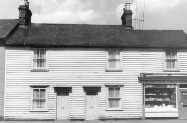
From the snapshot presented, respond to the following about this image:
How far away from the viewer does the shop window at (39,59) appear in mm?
17219

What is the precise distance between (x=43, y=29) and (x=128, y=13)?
8215mm

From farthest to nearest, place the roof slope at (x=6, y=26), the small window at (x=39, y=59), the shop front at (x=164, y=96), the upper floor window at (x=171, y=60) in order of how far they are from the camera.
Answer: the upper floor window at (x=171, y=60) < the roof slope at (x=6, y=26) < the shop front at (x=164, y=96) < the small window at (x=39, y=59)

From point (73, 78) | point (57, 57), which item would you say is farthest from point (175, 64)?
point (57, 57)

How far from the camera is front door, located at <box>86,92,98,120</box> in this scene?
17.2m

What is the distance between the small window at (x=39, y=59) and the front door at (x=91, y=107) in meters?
4.13

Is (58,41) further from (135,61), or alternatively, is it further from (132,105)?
(132,105)

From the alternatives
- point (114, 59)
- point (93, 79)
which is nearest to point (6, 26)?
point (93, 79)

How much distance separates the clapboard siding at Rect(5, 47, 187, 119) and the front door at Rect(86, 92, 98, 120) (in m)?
0.33

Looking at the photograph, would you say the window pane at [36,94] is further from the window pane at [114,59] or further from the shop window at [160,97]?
the shop window at [160,97]

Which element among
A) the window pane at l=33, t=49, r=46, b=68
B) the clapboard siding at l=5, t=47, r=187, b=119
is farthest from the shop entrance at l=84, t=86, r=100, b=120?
the window pane at l=33, t=49, r=46, b=68

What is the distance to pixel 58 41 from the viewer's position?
17.8 m

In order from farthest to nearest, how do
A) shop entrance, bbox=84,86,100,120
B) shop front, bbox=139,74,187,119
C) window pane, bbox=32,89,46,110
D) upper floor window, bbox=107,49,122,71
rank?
upper floor window, bbox=107,49,122,71 < shop front, bbox=139,74,187,119 < shop entrance, bbox=84,86,100,120 < window pane, bbox=32,89,46,110

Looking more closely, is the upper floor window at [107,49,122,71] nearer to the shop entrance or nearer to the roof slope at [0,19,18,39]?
the shop entrance

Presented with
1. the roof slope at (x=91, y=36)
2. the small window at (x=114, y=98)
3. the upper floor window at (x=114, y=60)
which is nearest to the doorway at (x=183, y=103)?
the roof slope at (x=91, y=36)
